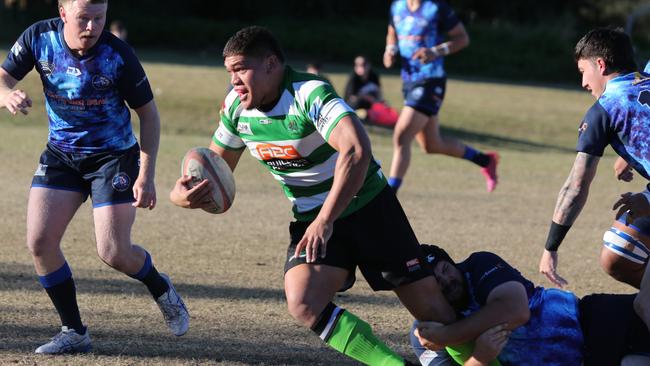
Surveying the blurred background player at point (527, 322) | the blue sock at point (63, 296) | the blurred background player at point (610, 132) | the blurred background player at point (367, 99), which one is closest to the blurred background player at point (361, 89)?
the blurred background player at point (367, 99)

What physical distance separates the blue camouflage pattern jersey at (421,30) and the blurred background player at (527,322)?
6142 mm

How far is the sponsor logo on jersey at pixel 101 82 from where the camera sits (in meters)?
5.42

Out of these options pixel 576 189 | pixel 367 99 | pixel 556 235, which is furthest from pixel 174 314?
pixel 367 99

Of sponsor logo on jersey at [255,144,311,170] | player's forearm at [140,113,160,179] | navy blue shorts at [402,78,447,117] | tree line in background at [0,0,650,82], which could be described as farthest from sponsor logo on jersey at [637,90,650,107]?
tree line in background at [0,0,650,82]

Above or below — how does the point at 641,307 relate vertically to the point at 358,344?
above

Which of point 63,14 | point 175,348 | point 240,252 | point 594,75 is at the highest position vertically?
point 63,14

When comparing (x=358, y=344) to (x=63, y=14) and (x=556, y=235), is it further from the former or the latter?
(x=63, y=14)

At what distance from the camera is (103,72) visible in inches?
214

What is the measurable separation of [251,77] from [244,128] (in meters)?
0.32

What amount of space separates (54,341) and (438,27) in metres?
6.74

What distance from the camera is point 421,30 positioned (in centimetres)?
1094

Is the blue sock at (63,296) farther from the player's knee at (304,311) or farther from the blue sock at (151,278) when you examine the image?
the player's knee at (304,311)

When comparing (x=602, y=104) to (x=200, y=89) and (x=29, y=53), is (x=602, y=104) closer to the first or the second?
(x=29, y=53)

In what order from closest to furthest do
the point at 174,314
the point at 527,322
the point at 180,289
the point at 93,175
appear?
the point at 527,322
the point at 93,175
the point at 174,314
the point at 180,289
